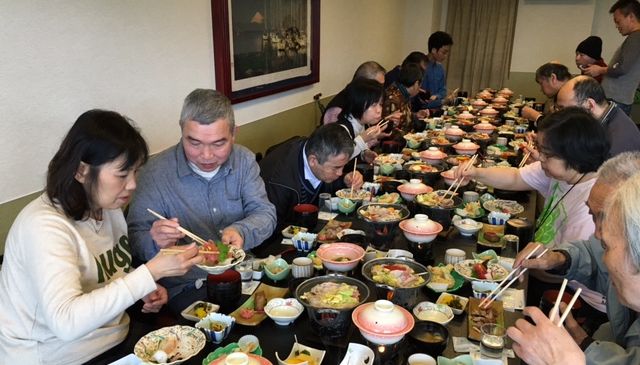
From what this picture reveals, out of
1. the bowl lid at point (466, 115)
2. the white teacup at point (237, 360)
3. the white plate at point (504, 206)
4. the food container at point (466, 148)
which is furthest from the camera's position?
the bowl lid at point (466, 115)

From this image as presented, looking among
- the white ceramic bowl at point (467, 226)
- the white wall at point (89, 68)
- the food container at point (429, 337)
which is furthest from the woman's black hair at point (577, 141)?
the white wall at point (89, 68)

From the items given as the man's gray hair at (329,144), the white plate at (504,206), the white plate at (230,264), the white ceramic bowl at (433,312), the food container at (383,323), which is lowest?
the white plate at (504,206)

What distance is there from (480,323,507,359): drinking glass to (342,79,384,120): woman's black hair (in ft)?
7.97

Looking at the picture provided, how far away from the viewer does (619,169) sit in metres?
1.55

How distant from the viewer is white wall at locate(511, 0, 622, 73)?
24.7 ft

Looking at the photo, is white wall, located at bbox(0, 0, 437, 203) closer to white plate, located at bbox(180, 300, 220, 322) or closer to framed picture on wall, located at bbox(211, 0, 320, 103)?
framed picture on wall, located at bbox(211, 0, 320, 103)

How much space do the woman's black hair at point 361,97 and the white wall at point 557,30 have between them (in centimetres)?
561

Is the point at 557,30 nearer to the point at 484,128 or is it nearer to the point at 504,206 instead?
the point at 484,128

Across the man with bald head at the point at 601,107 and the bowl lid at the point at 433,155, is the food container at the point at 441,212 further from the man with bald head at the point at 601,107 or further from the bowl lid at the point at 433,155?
the man with bald head at the point at 601,107

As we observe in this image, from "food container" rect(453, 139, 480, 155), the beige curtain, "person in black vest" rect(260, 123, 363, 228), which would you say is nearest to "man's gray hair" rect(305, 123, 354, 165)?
"person in black vest" rect(260, 123, 363, 228)

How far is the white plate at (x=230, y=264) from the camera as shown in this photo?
1533 mm

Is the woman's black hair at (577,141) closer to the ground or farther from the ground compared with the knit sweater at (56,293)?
farther from the ground

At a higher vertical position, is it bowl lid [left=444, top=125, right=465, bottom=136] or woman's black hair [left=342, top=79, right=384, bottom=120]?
woman's black hair [left=342, top=79, right=384, bottom=120]

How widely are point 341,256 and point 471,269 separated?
48 centimetres
